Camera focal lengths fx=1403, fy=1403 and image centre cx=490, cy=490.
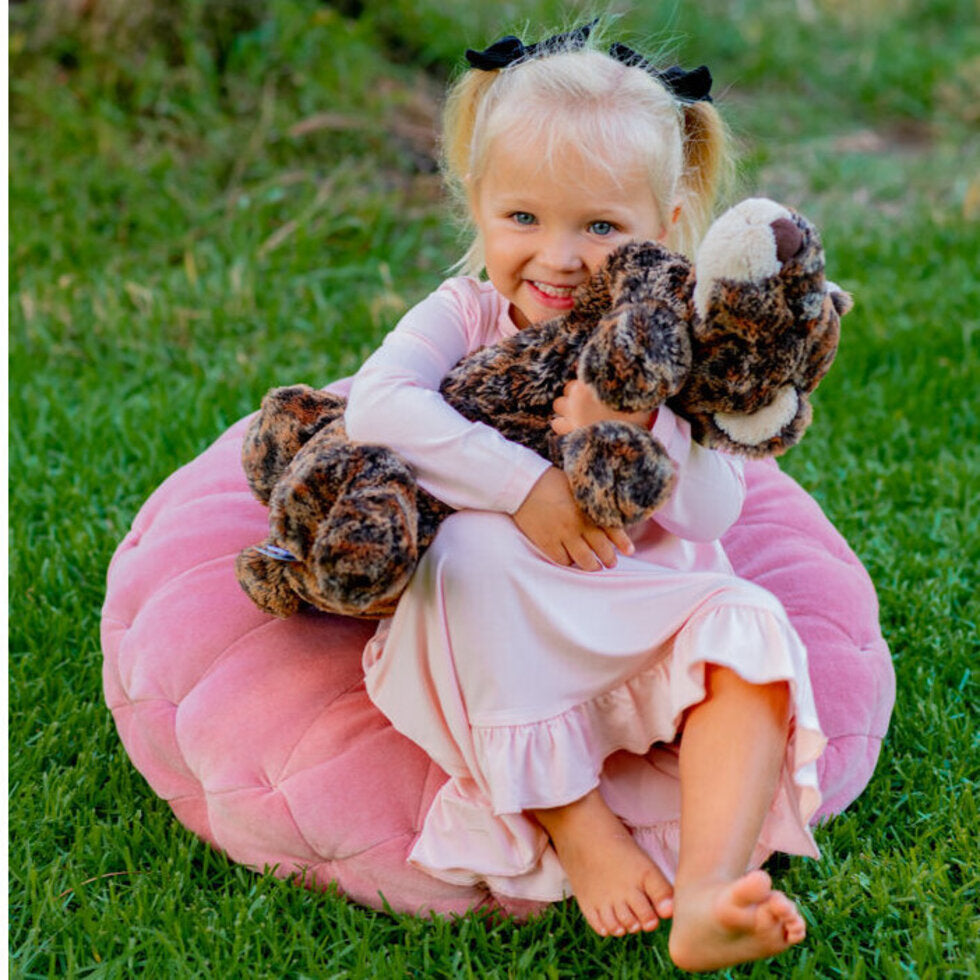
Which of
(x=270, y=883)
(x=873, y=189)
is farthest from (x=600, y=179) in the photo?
(x=873, y=189)

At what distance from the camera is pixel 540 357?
6.95 feet

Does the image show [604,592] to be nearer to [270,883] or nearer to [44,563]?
[270,883]

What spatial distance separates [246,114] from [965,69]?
3.61 m

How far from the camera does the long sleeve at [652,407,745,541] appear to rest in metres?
2.01

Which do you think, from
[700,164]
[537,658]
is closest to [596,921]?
[537,658]

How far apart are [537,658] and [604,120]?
2.75 feet

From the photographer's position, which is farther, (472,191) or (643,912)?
(472,191)

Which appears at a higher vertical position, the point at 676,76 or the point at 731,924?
the point at 676,76

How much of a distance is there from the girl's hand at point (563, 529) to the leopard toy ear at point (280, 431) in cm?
45

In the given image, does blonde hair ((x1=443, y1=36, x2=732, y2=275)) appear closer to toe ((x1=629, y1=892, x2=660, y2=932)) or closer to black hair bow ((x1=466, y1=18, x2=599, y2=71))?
black hair bow ((x1=466, y1=18, x2=599, y2=71))

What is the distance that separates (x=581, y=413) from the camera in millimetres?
2033

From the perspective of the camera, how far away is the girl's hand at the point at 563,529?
2.00 m

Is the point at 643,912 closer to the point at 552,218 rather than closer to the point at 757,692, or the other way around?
the point at 757,692

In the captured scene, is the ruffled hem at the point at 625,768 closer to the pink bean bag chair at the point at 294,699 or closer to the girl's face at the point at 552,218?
the pink bean bag chair at the point at 294,699
